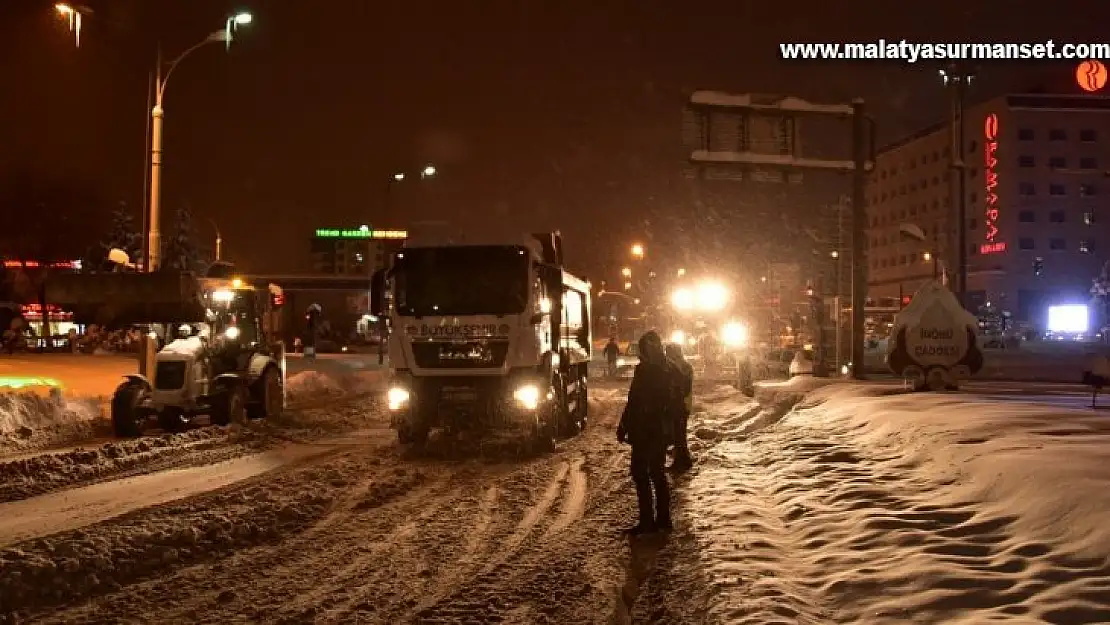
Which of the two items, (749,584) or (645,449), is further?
(645,449)

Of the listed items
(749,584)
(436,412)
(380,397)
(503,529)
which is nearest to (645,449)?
(503,529)

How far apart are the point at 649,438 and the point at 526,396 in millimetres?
5756

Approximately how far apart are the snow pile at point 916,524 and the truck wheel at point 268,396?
9.73m

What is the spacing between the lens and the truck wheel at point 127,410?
16.5 metres

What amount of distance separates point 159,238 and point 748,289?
4807 centimetres

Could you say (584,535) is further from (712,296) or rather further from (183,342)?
(712,296)

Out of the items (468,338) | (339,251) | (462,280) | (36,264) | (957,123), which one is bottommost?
(468,338)

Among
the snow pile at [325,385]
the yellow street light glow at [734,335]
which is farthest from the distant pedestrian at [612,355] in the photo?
the snow pile at [325,385]

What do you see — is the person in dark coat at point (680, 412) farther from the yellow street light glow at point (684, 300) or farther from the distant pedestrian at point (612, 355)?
the yellow street light glow at point (684, 300)

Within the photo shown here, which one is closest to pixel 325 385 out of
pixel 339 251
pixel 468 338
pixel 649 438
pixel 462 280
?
pixel 462 280

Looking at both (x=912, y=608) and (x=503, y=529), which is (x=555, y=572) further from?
(x=912, y=608)

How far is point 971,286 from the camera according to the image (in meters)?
100

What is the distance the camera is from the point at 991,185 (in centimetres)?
8869

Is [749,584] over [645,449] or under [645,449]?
under
